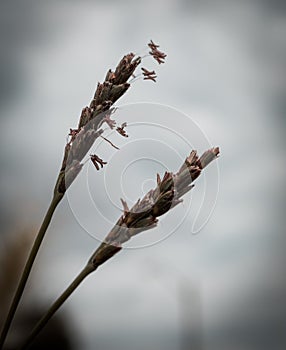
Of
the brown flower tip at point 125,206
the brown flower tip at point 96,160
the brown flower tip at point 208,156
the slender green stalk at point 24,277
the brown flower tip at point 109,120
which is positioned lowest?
the slender green stalk at point 24,277

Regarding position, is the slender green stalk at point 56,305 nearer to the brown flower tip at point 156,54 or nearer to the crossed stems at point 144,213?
the crossed stems at point 144,213

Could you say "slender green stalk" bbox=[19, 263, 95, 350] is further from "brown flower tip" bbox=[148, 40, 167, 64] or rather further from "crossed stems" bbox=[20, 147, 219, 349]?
"brown flower tip" bbox=[148, 40, 167, 64]

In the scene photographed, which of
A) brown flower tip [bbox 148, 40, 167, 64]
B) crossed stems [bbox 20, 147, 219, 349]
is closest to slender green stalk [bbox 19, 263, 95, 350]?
crossed stems [bbox 20, 147, 219, 349]

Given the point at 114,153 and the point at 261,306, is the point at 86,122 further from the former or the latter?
the point at 261,306

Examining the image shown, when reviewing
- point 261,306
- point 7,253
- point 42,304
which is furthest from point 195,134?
point 261,306

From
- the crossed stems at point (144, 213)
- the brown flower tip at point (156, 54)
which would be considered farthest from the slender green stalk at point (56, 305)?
the brown flower tip at point (156, 54)

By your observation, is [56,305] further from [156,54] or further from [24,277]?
[156,54]
